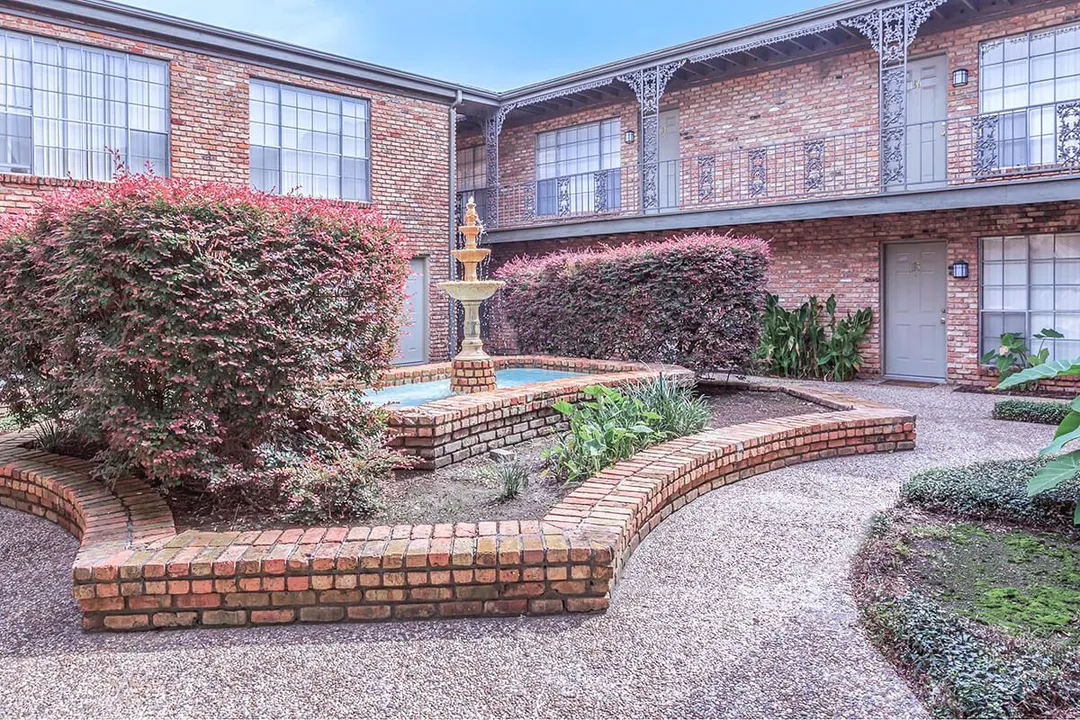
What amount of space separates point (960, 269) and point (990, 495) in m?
7.76

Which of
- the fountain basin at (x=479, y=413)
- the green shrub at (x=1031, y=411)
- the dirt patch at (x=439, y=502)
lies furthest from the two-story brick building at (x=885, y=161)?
the dirt patch at (x=439, y=502)

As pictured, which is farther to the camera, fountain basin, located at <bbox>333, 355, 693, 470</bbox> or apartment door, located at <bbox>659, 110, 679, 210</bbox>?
apartment door, located at <bbox>659, 110, 679, 210</bbox>

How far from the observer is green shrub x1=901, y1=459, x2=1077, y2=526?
4.45m

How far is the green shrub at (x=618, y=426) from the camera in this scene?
4.89 metres

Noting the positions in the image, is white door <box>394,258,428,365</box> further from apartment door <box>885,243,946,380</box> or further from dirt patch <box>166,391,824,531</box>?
dirt patch <box>166,391,824,531</box>

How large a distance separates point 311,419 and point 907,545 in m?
3.34

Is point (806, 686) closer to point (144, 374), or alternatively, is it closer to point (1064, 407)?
point (144, 374)

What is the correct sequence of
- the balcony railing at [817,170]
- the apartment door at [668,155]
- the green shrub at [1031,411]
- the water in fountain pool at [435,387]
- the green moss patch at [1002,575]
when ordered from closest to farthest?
the green moss patch at [1002,575], the water in fountain pool at [435,387], the green shrub at [1031,411], the balcony railing at [817,170], the apartment door at [668,155]

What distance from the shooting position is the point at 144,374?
3918 millimetres

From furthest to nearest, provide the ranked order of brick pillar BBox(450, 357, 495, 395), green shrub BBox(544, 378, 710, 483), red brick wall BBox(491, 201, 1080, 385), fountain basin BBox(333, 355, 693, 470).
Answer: red brick wall BBox(491, 201, 1080, 385), brick pillar BBox(450, 357, 495, 395), fountain basin BBox(333, 355, 693, 470), green shrub BBox(544, 378, 710, 483)

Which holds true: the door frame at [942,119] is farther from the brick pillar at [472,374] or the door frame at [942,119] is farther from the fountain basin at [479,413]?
the brick pillar at [472,374]

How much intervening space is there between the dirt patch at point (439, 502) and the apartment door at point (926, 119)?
9.28 metres

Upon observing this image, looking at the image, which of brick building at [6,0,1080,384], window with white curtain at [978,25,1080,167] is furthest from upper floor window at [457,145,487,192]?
window with white curtain at [978,25,1080,167]

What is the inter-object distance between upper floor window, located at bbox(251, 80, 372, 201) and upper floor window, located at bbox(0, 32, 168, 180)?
154 cm
